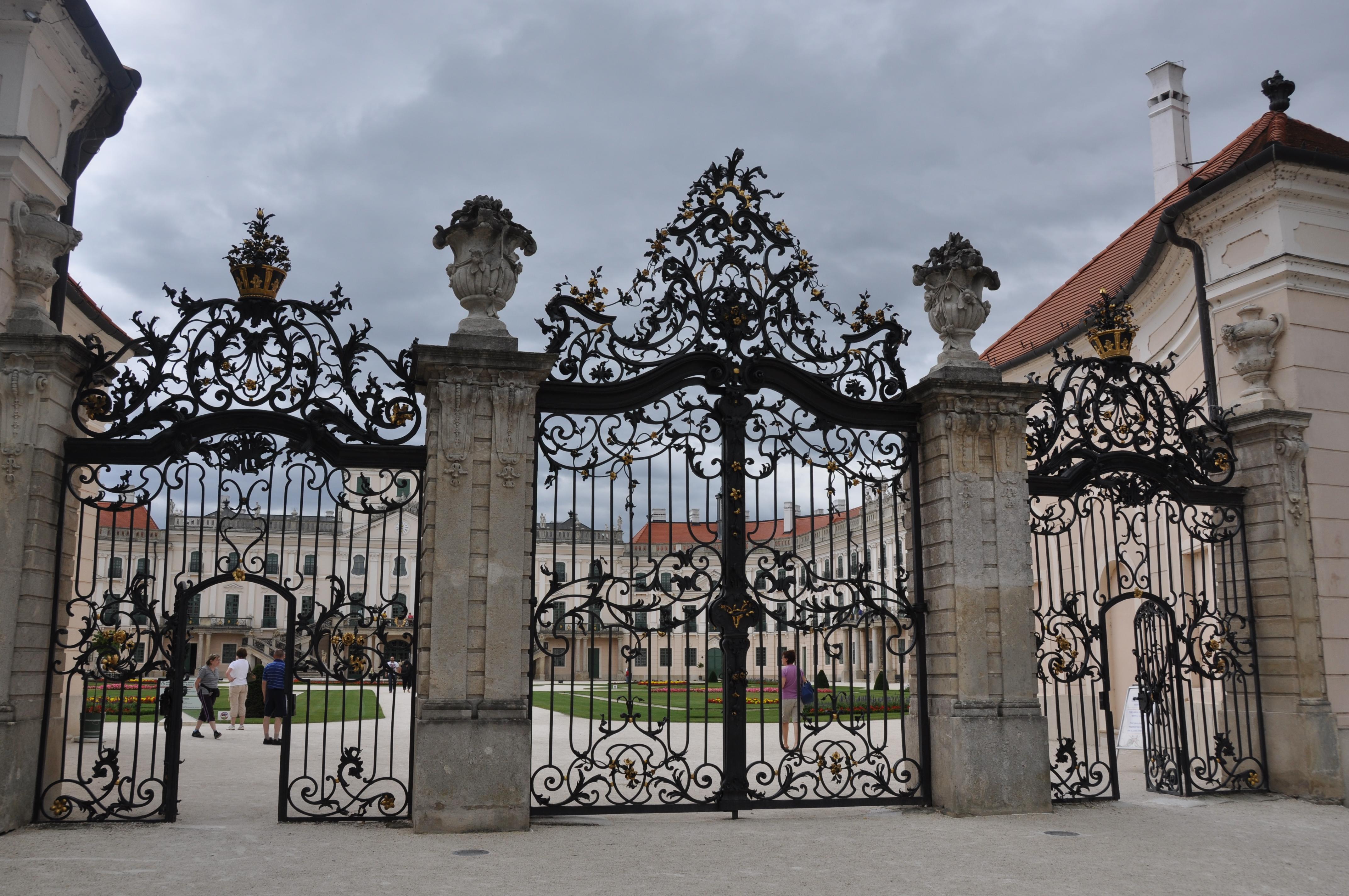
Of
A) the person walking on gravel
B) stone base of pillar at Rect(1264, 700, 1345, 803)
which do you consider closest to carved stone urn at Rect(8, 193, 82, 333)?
the person walking on gravel

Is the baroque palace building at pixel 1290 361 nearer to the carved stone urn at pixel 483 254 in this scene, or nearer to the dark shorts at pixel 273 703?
the carved stone urn at pixel 483 254

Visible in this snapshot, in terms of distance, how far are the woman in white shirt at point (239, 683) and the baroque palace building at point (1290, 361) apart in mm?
12899

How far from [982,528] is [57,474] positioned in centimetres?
762

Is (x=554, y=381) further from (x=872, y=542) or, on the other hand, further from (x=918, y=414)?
(x=872, y=542)

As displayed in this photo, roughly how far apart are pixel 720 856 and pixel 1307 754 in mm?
6338

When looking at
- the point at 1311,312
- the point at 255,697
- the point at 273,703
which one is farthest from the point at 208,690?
the point at 1311,312

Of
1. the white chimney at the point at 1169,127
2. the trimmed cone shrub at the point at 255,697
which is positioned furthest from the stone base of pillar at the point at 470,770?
the white chimney at the point at 1169,127

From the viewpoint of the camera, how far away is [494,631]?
840 centimetres

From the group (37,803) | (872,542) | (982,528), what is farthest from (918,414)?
(872,542)

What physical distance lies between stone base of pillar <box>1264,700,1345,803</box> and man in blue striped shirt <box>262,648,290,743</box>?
10.2 m

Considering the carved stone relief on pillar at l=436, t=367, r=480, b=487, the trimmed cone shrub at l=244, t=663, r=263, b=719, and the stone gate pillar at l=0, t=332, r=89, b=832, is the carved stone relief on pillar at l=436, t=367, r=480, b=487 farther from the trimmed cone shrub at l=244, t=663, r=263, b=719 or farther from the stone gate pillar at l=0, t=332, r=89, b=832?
the trimmed cone shrub at l=244, t=663, r=263, b=719

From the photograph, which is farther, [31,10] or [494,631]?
[31,10]

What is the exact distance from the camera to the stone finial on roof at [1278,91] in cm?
1240

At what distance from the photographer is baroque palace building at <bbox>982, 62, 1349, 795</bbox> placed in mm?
10625
